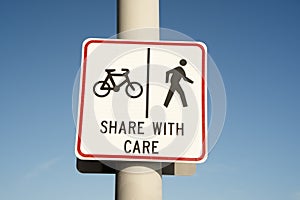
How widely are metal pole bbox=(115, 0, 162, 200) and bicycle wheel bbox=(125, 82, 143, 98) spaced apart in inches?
9.7

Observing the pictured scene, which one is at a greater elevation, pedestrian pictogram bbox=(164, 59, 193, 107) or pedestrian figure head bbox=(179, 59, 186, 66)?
pedestrian figure head bbox=(179, 59, 186, 66)

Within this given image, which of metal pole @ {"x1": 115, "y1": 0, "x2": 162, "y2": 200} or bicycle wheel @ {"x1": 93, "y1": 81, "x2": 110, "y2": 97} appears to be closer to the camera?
metal pole @ {"x1": 115, "y1": 0, "x2": 162, "y2": 200}

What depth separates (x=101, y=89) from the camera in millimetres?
1949

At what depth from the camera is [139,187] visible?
5.87 feet

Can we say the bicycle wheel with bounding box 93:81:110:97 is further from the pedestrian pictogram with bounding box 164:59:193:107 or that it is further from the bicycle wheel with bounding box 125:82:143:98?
the pedestrian pictogram with bounding box 164:59:193:107

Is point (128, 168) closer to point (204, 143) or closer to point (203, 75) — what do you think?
point (204, 143)

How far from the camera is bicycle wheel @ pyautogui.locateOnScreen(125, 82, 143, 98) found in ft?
6.33

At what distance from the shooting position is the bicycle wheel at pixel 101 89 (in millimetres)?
1933

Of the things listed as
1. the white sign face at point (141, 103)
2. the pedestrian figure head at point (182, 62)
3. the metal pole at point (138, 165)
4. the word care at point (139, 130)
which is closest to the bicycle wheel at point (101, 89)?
the white sign face at point (141, 103)

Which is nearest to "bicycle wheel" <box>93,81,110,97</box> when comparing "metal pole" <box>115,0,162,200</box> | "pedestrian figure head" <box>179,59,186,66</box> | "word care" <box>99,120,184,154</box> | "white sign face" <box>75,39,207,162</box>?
"white sign face" <box>75,39,207,162</box>

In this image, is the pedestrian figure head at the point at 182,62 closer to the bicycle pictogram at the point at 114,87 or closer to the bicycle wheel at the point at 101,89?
the bicycle pictogram at the point at 114,87

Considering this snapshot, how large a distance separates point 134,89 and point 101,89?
0.51ft

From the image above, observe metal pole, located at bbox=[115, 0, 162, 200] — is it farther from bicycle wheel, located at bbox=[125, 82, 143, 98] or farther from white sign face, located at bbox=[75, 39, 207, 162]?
bicycle wheel, located at bbox=[125, 82, 143, 98]

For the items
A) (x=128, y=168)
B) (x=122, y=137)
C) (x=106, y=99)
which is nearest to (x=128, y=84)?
(x=106, y=99)
